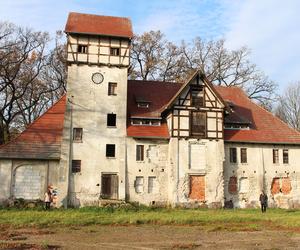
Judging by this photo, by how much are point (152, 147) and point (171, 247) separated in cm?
1743

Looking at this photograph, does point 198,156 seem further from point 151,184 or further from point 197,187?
point 151,184

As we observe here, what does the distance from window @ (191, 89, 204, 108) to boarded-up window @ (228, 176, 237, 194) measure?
19.6 feet

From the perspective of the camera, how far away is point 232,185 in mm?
Result: 32188

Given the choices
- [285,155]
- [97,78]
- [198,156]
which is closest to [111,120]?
[97,78]

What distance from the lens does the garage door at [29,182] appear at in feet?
95.2

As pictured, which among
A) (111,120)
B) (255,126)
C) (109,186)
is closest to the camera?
(109,186)

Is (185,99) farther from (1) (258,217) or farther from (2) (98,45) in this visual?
(1) (258,217)

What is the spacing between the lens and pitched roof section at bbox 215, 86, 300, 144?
32.9m

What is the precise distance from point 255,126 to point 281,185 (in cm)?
495

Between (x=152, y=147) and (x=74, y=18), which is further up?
(x=74, y=18)

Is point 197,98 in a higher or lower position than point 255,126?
higher

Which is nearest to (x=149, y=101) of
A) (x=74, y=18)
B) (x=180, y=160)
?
(x=180, y=160)

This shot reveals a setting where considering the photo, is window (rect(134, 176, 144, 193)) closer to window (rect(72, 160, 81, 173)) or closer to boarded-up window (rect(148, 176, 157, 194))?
boarded-up window (rect(148, 176, 157, 194))

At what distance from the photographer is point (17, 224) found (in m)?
19.4
